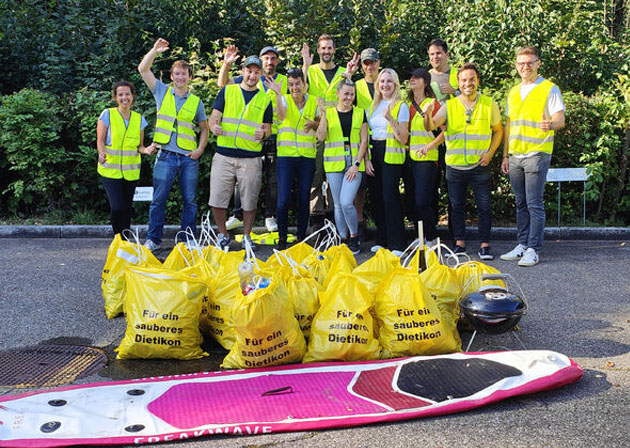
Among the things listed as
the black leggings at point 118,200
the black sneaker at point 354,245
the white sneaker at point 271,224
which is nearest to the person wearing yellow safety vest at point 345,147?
the black sneaker at point 354,245

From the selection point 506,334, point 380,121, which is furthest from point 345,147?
point 506,334

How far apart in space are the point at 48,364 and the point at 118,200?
138 inches

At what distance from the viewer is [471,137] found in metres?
7.27

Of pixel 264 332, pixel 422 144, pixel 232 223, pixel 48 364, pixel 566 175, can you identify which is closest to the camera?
pixel 264 332

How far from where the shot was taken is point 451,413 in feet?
11.6

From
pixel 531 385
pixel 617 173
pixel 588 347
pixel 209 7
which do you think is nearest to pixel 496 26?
pixel 617 173

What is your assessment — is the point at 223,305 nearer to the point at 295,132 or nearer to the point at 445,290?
the point at 445,290

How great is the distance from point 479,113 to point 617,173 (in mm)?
3163

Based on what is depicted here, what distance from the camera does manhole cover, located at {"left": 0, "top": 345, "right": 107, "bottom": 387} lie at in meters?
4.12

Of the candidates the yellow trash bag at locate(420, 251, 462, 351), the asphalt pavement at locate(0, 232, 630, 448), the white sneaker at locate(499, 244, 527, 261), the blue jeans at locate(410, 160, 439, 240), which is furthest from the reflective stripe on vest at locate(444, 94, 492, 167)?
the yellow trash bag at locate(420, 251, 462, 351)

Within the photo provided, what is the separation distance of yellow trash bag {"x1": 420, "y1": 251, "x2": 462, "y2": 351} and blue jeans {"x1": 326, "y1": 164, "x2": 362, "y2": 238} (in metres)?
2.87

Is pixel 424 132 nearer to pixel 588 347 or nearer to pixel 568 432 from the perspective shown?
pixel 588 347

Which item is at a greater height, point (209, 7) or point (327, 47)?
point (209, 7)

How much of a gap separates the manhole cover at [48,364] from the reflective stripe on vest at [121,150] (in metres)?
3.26
